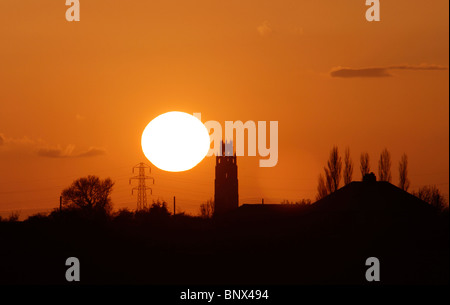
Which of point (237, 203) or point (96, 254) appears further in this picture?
point (237, 203)

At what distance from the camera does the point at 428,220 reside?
48469 mm

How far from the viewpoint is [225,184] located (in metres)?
96.8

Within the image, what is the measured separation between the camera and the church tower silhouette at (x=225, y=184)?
310 feet

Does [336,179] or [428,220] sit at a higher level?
[336,179]

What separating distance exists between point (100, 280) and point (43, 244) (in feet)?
25.1

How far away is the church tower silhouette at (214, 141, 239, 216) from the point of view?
310 feet
